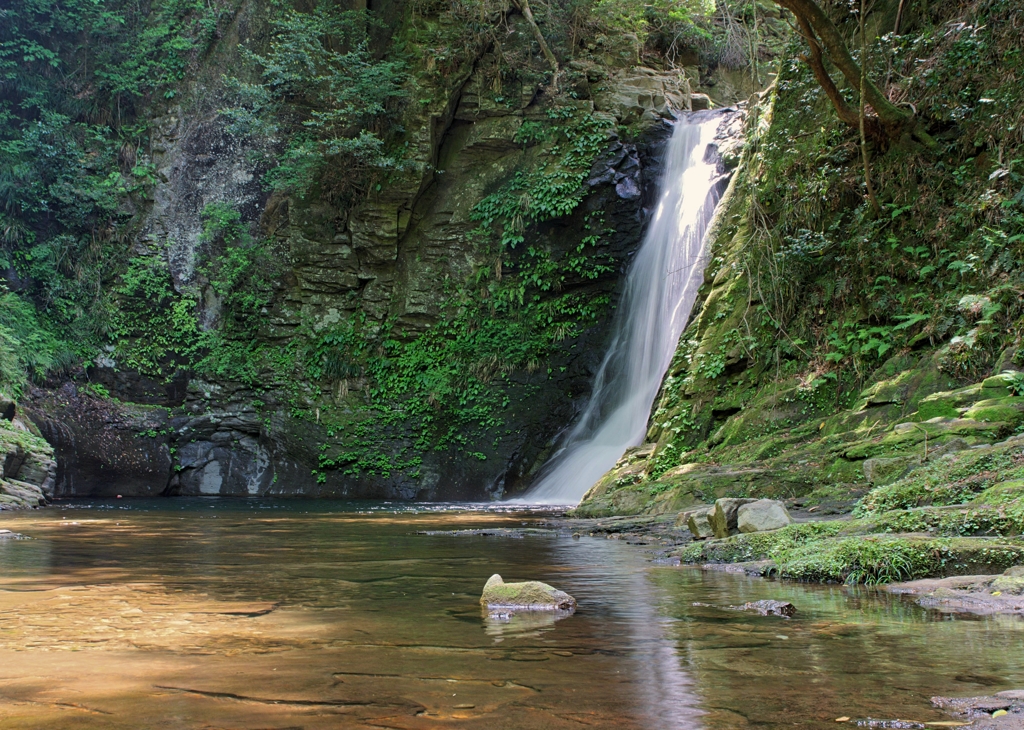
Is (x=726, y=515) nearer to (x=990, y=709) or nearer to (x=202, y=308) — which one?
(x=990, y=709)

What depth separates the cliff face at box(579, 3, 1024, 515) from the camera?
835 cm

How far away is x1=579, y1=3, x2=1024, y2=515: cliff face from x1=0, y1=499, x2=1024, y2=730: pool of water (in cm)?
351

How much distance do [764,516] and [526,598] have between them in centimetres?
282

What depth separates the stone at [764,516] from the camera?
639cm

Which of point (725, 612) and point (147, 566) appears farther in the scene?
point (147, 566)

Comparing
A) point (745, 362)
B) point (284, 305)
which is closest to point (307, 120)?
point (284, 305)

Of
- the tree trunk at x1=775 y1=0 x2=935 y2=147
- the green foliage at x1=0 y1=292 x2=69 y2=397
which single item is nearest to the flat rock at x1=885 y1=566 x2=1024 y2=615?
the tree trunk at x1=775 y1=0 x2=935 y2=147

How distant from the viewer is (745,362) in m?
11.5

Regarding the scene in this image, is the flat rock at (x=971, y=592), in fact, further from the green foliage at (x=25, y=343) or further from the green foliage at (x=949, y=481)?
the green foliage at (x=25, y=343)

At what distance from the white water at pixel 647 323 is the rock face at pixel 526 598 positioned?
10703 mm

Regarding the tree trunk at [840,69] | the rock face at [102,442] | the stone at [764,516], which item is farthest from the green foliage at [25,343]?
the stone at [764,516]

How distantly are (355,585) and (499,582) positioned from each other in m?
1.20

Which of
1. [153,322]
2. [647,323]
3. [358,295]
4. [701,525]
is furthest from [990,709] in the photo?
[153,322]

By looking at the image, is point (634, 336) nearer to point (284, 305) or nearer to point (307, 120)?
point (284, 305)
